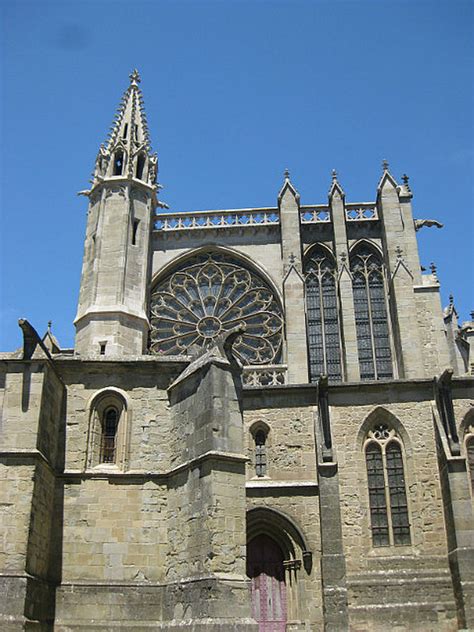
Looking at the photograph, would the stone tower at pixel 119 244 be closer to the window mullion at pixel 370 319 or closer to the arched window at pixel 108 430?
the window mullion at pixel 370 319

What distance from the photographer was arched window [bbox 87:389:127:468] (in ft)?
37.7

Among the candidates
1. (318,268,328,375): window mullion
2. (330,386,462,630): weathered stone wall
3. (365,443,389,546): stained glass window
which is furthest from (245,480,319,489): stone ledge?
(318,268,328,375): window mullion

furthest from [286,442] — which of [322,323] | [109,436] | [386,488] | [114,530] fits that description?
[322,323]

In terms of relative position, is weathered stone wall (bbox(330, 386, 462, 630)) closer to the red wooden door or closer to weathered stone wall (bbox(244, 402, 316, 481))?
weathered stone wall (bbox(244, 402, 316, 481))

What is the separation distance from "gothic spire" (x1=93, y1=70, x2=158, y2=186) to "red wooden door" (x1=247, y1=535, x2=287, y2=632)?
1339 cm


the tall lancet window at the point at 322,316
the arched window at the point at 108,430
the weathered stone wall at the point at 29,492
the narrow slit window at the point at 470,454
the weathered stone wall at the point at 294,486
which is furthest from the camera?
the tall lancet window at the point at 322,316

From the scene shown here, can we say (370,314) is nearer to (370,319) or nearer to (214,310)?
(370,319)

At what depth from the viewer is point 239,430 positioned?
33.6 ft

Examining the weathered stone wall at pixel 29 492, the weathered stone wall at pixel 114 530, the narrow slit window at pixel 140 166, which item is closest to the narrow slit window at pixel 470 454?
the weathered stone wall at pixel 114 530

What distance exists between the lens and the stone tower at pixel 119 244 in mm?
21547

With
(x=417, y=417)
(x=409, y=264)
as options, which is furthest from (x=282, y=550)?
(x=409, y=264)

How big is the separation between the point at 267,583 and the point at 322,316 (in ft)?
31.5

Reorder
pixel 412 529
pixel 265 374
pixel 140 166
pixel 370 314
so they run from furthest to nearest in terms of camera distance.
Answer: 1. pixel 140 166
2. pixel 370 314
3. pixel 265 374
4. pixel 412 529

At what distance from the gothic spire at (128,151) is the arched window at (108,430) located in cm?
1362
